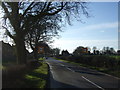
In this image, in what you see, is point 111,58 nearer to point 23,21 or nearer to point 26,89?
point 23,21

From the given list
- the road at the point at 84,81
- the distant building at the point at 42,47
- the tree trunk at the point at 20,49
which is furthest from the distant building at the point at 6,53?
the road at the point at 84,81

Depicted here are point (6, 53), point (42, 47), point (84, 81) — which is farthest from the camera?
point (6, 53)

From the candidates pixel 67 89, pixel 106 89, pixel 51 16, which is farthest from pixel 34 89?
pixel 51 16

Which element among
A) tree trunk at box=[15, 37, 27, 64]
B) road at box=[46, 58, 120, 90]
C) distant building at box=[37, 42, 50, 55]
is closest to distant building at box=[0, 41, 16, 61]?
tree trunk at box=[15, 37, 27, 64]

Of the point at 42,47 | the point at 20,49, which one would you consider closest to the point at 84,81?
the point at 20,49

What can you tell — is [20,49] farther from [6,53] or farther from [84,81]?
[6,53]

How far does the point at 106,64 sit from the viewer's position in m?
27.6

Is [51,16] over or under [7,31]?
over

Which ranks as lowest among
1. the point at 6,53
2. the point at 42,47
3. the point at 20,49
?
the point at 6,53

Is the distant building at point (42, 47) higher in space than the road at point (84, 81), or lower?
higher

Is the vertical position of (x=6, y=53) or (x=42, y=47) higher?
(x=42, y=47)

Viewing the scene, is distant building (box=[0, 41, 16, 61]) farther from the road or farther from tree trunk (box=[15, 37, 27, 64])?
the road

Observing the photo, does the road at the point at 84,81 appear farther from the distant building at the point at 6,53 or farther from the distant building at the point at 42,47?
the distant building at the point at 6,53

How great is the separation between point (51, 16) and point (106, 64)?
13107 millimetres
